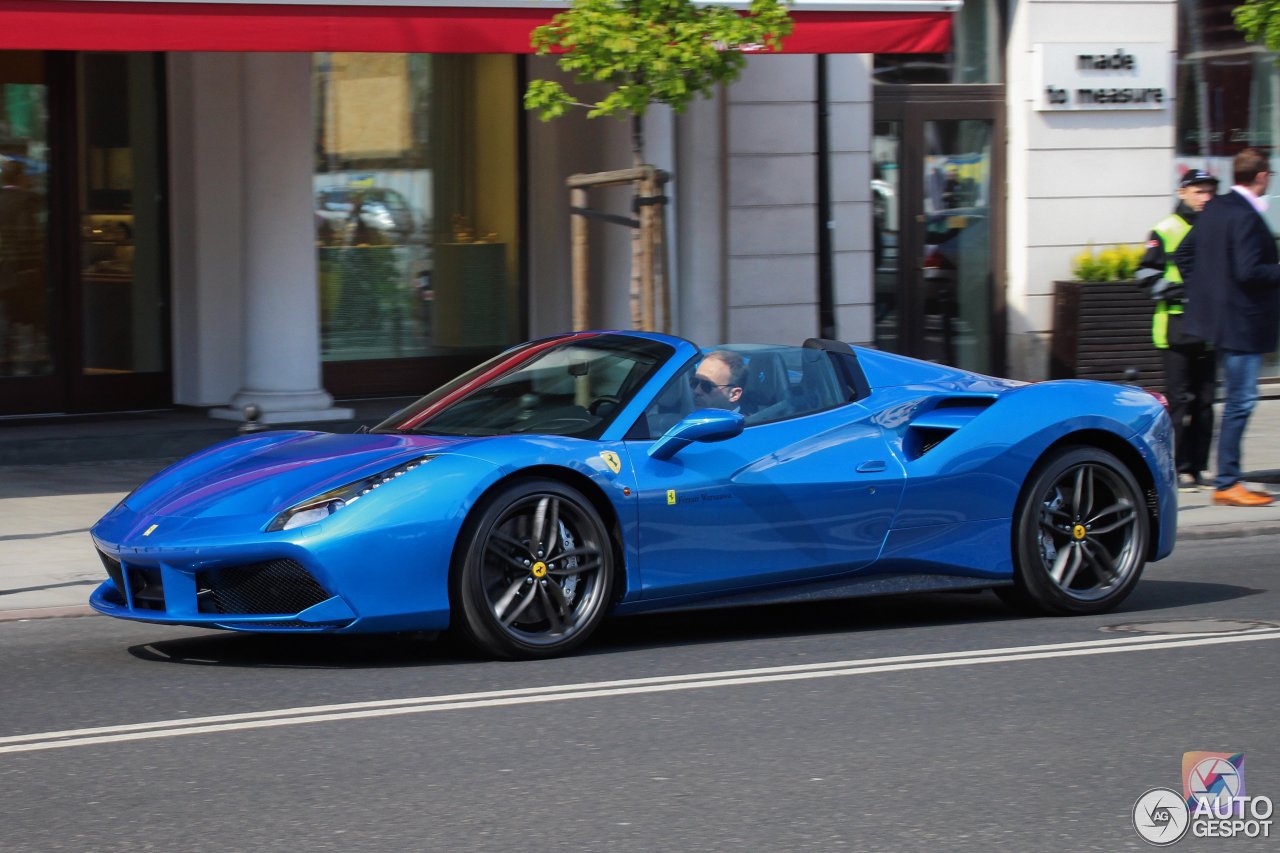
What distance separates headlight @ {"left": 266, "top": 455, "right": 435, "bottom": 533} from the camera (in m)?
6.33

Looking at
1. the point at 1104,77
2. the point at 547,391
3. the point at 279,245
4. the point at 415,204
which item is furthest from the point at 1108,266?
the point at 547,391

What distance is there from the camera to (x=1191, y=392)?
11844mm

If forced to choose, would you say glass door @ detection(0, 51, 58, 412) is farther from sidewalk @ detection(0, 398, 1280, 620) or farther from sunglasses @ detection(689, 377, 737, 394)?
sunglasses @ detection(689, 377, 737, 394)

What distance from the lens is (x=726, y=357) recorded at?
7422 millimetres

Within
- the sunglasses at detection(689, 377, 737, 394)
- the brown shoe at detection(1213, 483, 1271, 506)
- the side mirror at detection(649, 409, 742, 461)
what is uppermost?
the sunglasses at detection(689, 377, 737, 394)

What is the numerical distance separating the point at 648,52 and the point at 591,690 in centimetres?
502

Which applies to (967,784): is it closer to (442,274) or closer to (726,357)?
(726,357)

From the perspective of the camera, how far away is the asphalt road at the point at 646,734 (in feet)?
15.4

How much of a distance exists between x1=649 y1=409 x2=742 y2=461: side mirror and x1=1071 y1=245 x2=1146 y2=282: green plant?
34.7 ft

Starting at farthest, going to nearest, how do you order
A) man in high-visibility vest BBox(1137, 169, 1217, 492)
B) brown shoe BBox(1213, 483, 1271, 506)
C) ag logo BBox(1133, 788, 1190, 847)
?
man in high-visibility vest BBox(1137, 169, 1217, 492) < brown shoe BBox(1213, 483, 1271, 506) < ag logo BBox(1133, 788, 1190, 847)

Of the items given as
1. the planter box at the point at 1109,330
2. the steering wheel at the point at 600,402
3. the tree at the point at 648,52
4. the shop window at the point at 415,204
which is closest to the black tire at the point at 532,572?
the steering wheel at the point at 600,402

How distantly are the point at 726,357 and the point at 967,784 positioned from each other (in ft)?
8.77

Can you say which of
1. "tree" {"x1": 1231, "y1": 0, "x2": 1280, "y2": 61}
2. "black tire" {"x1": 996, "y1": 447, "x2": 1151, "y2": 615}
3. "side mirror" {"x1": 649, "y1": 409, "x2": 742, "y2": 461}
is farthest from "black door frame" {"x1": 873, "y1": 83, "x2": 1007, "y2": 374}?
"side mirror" {"x1": 649, "y1": 409, "x2": 742, "y2": 461}

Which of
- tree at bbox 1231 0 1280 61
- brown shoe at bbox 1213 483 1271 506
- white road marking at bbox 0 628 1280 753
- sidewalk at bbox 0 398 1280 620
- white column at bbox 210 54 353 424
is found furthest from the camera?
white column at bbox 210 54 353 424
